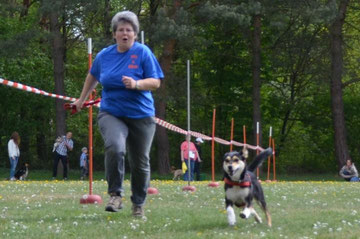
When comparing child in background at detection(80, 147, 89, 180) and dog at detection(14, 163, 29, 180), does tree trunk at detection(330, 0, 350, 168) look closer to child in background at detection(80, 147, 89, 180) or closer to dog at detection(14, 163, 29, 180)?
child in background at detection(80, 147, 89, 180)

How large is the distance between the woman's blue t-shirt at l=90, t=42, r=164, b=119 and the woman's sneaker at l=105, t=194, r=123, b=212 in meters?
0.88

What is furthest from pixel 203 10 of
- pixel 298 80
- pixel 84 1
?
pixel 298 80

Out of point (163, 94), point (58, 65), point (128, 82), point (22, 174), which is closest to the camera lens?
point (128, 82)

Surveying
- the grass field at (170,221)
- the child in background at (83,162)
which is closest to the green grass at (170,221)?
the grass field at (170,221)

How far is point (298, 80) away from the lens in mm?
42062

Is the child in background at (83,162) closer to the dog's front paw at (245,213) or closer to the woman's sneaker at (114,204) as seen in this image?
the woman's sneaker at (114,204)

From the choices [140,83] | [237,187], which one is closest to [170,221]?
[237,187]

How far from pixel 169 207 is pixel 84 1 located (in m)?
21.6

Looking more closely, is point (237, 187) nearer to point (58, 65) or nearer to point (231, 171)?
point (231, 171)

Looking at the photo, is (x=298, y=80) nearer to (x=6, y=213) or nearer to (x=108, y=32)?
(x=108, y=32)

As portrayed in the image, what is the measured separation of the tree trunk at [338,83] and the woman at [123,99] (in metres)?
27.6

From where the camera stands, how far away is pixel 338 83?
34.8 metres

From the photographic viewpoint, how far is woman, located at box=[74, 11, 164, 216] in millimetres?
7602

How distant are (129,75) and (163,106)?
84.0ft
